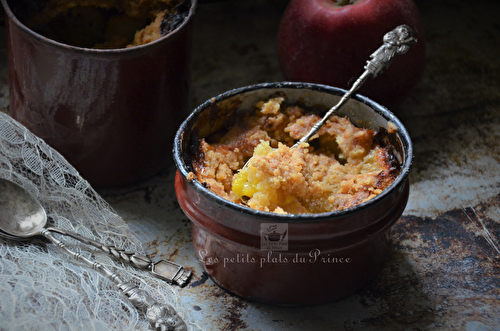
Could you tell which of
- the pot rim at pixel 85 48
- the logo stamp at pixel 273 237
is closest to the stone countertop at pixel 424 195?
the logo stamp at pixel 273 237

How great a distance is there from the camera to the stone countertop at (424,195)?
4.78ft

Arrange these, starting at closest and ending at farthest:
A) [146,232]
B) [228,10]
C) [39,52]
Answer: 1. [39,52]
2. [146,232]
3. [228,10]

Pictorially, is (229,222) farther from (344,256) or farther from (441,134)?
(441,134)

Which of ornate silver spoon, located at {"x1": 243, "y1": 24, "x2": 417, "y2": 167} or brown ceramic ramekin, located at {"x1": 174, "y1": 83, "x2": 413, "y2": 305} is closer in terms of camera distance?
brown ceramic ramekin, located at {"x1": 174, "y1": 83, "x2": 413, "y2": 305}

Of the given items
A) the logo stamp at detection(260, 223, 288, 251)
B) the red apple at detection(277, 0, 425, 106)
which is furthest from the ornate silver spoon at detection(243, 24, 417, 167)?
the logo stamp at detection(260, 223, 288, 251)

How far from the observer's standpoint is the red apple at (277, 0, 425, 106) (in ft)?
5.88

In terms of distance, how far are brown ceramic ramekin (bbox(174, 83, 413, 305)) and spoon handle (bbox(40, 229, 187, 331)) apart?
0.17 meters

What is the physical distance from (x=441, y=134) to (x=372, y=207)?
78cm

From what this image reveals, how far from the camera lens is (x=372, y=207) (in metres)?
1.29

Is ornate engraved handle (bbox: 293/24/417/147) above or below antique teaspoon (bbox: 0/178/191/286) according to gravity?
above

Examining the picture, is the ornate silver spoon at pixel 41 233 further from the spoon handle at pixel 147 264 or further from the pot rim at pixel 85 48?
the pot rim at pixel 85 48

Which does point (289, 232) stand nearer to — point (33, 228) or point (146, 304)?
point (146, 304)

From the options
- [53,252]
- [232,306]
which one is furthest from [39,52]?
[232,306]

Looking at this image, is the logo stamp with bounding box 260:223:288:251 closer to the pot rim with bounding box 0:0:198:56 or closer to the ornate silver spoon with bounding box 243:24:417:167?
the ornate silver spoon with bounding box 243:24:417:167
